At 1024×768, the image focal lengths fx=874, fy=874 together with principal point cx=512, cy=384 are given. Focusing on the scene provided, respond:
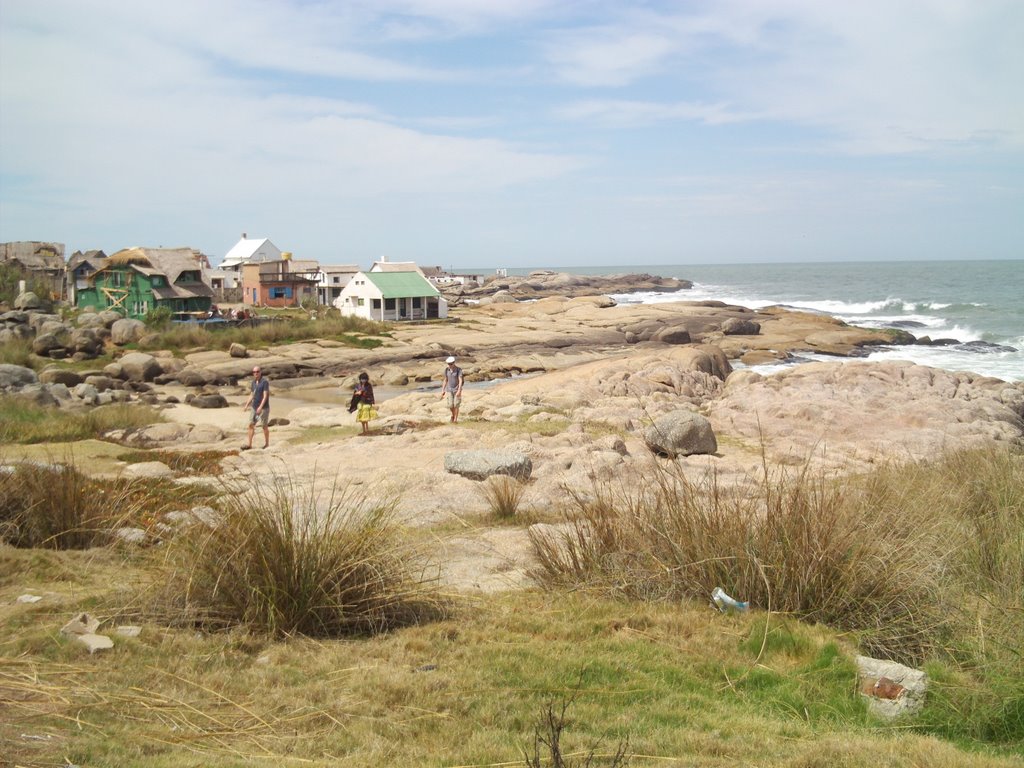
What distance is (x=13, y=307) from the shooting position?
5641cm

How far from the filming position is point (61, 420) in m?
22.3

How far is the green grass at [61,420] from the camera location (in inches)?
758

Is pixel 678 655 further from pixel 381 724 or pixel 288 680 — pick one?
pixel 288 680

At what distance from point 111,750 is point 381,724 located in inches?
53.2

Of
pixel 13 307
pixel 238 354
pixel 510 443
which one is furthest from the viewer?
pixel 13 307

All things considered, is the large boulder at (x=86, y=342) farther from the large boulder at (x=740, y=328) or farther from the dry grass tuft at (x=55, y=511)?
the dry grass tuft at (x=55, y=511)

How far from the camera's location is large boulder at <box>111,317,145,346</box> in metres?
46.7

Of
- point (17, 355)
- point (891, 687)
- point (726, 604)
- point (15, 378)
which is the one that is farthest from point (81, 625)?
point (17, 355)

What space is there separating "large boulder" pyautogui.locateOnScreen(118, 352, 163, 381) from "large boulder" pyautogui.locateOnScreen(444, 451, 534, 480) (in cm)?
2829

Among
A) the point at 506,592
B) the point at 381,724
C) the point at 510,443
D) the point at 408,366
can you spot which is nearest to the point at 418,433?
the point at 510,443

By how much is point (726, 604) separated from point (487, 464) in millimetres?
7610

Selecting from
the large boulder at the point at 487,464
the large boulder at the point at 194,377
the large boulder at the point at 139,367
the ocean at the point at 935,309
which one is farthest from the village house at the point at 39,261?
the large boulder at the point at 487,464

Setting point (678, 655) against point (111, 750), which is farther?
point (678, 655)

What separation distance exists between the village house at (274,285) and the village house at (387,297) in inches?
353
